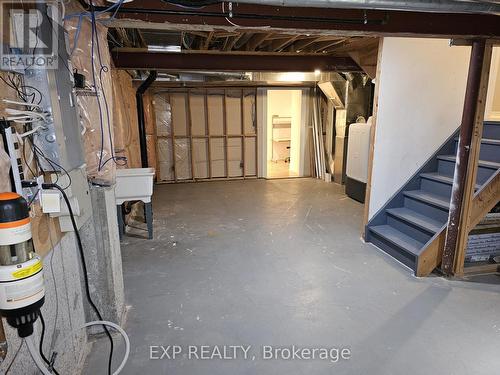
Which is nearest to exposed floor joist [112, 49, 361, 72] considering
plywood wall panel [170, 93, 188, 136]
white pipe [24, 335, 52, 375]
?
plywood wall panel [170, 93, 188, 136]

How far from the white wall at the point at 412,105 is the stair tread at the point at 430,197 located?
0.15 m

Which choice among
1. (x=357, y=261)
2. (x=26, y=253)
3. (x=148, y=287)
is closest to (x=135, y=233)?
(x=148, y=287)

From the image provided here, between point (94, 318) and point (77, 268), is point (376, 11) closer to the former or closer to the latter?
point (77, 268)

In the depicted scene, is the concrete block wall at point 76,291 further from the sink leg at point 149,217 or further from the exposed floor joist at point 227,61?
the exposed floor joist at point 227,61

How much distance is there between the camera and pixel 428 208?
10.1ft

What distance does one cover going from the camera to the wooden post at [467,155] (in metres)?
2.34

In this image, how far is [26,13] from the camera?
44.3 inches

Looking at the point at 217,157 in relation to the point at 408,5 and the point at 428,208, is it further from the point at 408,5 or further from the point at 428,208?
the point at 408,5

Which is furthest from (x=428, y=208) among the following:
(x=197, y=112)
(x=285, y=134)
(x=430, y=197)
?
(x=285, y=134)

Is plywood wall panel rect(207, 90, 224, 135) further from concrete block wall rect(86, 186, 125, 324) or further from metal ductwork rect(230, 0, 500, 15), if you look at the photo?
metal ductwork rect(230, 0, 500, 15)

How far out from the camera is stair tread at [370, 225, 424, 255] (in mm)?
2805

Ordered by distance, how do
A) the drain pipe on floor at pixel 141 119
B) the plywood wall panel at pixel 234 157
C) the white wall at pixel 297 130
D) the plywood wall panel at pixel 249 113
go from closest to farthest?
the drain pipe on floor at pixel 141 119 → the plywood wall panel at pixel 249 113 → the plywood wall panel at pixel 234 157 → the white wall at pixel 297 130

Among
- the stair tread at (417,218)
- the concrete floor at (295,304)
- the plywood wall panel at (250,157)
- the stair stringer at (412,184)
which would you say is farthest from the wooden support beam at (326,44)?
the plywood wall panel at (250,157)

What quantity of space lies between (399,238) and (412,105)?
4.45 ft
